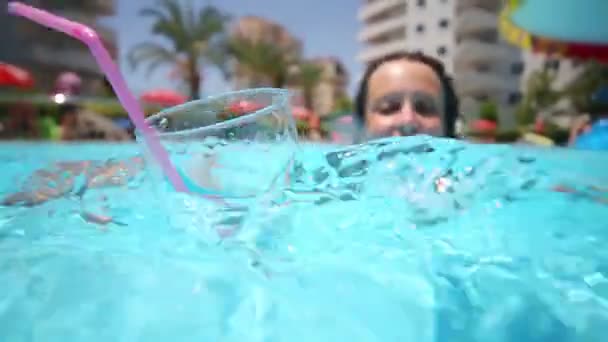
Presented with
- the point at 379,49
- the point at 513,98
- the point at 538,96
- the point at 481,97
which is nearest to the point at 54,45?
the point at 379,49

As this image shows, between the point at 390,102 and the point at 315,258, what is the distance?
5.41 feet

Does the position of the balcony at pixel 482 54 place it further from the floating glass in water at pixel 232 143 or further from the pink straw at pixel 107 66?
the pink straw at pixel 107 66

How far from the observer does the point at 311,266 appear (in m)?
1.19

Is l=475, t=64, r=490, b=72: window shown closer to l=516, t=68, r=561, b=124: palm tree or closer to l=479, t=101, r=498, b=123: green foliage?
l=516, t=68, r=561, b=124: palm tree

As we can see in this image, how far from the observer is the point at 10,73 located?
11.5 metres

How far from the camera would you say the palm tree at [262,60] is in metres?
24.0

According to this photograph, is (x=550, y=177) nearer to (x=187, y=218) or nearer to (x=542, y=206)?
(x=542, y=206)

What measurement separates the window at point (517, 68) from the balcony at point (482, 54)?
1.34ft

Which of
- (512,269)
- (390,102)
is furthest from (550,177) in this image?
(512,269)

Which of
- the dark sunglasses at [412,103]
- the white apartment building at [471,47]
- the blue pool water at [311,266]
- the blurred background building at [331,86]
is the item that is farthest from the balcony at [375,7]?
the blue pool water at [311,266]

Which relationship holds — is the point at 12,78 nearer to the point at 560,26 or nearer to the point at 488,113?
the point at 560,26

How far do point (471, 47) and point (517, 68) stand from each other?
13.5 ft

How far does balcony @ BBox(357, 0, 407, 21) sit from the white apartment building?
1592 mm

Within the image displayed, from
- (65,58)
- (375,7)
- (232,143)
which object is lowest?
(232,143)
